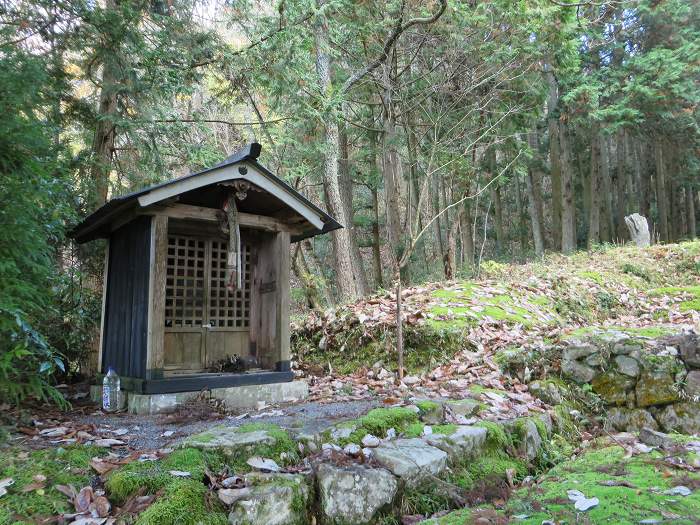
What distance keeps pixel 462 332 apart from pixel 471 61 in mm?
6714

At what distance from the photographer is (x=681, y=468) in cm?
344

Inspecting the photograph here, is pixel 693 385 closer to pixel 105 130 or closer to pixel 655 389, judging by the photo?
pixel 655 389

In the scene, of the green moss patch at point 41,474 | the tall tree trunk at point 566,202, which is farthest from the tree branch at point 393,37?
the tall tree trunk at point 566,202

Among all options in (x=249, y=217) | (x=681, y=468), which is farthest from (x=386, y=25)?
(x=681, y=468)

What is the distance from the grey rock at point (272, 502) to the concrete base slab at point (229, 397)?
252 centimetres

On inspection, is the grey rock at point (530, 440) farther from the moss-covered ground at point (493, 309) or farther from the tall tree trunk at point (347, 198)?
the tall tree trunk at point (347, 198)

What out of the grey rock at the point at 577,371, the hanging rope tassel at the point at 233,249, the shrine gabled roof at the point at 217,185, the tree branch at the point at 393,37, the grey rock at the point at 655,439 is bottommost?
the grey rock at the point at 655,439

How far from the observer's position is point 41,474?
10.3 feet

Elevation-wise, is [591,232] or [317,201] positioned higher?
[317,201]

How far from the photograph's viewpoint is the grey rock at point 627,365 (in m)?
5.55

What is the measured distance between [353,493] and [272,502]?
0.58 meters

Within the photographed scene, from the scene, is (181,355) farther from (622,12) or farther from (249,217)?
(622,12)

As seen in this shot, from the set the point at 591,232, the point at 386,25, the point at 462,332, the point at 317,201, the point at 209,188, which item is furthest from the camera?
the point at 591,232

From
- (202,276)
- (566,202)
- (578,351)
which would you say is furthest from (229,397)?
(566,202)
